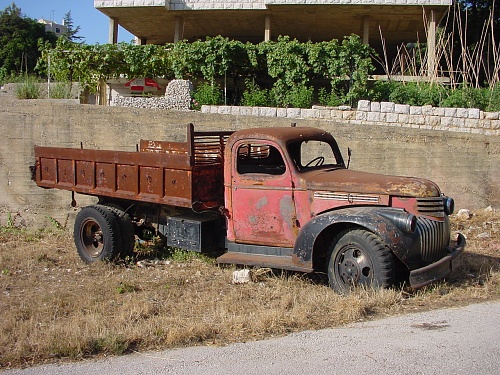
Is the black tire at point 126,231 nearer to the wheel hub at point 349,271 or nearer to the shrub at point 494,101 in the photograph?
the wheel hub at point 349,271

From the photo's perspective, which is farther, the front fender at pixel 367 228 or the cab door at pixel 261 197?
the cab door at pixel 261 197

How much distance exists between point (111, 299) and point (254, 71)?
10.4 m

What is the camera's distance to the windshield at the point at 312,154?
23.8ft

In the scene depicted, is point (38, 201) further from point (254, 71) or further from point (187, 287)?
point (254, 71)

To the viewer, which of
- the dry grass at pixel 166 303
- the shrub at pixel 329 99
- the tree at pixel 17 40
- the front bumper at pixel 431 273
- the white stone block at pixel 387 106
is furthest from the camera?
the tree at pixel 17 40

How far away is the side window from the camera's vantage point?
24.1 feet

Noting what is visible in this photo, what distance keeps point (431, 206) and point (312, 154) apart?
195 cm

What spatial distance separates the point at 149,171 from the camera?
8266 mm

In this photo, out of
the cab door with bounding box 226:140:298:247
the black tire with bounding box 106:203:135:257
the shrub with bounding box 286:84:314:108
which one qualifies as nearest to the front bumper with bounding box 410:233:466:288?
the cab door with bounding box 226:140:298:247

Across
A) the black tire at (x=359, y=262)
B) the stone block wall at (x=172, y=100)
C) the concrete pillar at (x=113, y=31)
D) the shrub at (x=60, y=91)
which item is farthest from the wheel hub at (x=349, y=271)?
the concrete pillar at (x=113, y=31)

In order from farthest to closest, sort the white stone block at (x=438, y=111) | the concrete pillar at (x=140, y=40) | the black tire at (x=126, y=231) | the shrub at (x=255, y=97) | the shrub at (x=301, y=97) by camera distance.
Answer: the concrete pillar at (x=140, y=40) → the shrub at (x=255, y=97) → the shrub at (x=301, y=97) → the white stone block at (x=438, y=111) → the black tire at (x=126, y=231)

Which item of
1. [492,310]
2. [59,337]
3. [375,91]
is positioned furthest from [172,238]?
[375,91]

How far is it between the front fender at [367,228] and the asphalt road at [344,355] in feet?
3.08

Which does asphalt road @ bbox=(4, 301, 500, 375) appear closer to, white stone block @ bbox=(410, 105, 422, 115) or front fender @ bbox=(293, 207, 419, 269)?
front fender @ bbox=(293, 207, 419, 269)
